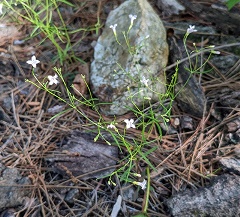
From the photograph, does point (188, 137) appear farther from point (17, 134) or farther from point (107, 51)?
point (17, 134)

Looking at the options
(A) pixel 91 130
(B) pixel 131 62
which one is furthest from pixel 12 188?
(B) pixel 131 62

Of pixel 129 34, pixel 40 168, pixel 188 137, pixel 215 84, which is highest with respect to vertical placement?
pixel 129 34

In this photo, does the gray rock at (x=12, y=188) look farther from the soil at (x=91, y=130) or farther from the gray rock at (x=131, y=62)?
the gray rock at (x=131, y=62)

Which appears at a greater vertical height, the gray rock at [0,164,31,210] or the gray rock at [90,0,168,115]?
the gray rock at [90,0,168,115]

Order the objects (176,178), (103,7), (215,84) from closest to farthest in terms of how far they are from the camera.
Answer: (176,178), (215,84), (103,7)

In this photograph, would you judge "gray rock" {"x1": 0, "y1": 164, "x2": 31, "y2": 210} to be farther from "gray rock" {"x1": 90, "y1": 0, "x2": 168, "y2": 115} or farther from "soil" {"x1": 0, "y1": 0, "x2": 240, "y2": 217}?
"gray rock" {"x1": 90, "y1": 0, "x2": 168, "y2": 115}

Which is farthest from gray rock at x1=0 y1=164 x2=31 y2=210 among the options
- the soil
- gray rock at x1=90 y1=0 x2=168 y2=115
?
gray rock at x1=90 y1=0 x2=168 y2=115

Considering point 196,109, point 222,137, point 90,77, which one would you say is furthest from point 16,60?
point 222,137

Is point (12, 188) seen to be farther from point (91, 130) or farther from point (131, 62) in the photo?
point (131, 62)
